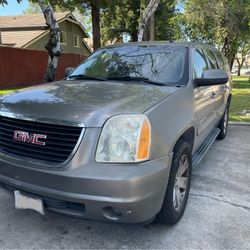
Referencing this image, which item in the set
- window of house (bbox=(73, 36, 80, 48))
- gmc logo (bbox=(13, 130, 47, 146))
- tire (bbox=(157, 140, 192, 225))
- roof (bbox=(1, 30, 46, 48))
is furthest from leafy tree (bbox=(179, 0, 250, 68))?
gmc logo (bbox=(13, 130, 47, 146))

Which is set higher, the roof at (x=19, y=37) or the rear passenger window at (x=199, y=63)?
the roof at (x=19, y=37)

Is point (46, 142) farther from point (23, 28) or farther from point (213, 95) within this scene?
point (23, 28)

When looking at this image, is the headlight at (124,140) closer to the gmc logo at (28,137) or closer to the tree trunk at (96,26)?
the gmc logo at (28,137)

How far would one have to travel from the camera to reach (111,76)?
165 inches

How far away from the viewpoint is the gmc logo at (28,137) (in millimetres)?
2910

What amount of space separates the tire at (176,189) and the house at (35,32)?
23232 mm

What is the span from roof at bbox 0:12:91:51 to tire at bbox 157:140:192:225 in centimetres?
2462

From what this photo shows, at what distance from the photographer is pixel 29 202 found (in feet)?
9.87

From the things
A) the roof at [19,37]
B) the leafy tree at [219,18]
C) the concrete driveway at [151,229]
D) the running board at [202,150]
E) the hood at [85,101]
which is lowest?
the concrete driveway at [151,229]

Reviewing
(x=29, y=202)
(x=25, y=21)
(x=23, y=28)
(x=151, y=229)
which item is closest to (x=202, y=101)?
(x=151, y=229)

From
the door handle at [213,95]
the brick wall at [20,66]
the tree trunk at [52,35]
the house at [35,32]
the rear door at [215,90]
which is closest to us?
the door handle at [213,95]

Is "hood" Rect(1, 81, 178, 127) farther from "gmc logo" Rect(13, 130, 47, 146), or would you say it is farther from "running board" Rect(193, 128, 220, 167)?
"running board" Rect(193, 128, 220, 167)

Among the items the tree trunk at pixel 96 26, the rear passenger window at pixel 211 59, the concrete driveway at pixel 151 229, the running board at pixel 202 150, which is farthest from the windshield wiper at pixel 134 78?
the tree trunk at pixel 96 26

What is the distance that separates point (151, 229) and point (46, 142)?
132 cm
